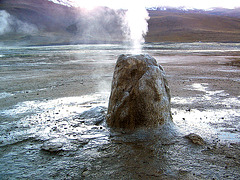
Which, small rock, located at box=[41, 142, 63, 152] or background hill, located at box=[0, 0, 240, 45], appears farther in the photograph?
background hill, located at box=[0, 0, 240, 45]

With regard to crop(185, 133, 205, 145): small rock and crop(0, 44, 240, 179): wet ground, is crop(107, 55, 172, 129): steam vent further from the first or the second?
crop(185, 133, 205, 145): small rock

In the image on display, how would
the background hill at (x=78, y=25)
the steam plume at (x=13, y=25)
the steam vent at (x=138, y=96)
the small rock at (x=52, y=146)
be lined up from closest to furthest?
the small rock at (x=52, y=146), the steam vent at (x=138, y=96), the background hill at (x=78, y=25), the steam plume at (x=13, y=25)

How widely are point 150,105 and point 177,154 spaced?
0.93m

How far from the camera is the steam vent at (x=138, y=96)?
3.85 m

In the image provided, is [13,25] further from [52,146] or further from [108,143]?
[108,143]

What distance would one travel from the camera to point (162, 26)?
203 ft

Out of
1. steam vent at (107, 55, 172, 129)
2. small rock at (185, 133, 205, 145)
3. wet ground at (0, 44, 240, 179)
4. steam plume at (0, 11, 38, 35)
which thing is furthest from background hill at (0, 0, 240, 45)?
small rock at (185, 133, 205, 145)

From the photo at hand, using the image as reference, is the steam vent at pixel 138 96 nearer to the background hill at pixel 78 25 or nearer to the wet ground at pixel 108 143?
the wet ground at pixel 108 143

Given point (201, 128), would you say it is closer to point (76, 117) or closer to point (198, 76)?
point (76, 117)

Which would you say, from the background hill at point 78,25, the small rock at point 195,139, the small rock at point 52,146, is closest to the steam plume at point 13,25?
the background hill at point 78,25

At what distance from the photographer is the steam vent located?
385 cm

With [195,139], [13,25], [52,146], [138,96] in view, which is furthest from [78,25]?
[195,139]

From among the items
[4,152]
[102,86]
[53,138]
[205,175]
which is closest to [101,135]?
[53,138]

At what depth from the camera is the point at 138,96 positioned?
12.6ft
